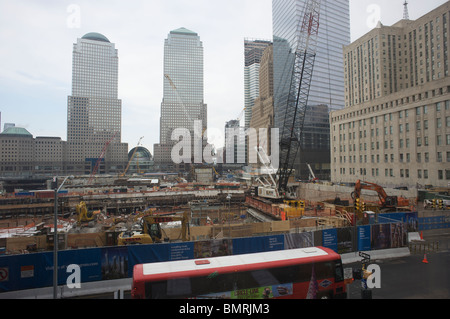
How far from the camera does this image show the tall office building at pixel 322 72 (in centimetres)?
A: 9488

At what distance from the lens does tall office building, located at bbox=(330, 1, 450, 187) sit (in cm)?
4422

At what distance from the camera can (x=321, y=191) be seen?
57.2 m

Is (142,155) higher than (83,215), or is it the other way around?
(142,155)

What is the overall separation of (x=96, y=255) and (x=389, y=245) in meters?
18.6

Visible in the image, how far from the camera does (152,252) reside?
48.3 ft

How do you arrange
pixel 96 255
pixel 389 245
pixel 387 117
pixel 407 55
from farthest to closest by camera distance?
pixel 407 55, pixel 387 117, pixel 389 245, pixel 96 255

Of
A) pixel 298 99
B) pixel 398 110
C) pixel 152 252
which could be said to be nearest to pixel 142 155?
pixel 298 99

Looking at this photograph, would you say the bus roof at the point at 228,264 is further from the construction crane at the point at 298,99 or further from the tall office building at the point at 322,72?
the tall office building at the point at 322,72

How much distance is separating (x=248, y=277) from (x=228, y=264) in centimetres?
83

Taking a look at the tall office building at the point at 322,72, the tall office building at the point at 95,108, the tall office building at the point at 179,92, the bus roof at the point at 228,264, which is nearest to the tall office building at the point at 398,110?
the tall office building at the point at 322,72

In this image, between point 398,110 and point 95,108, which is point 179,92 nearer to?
point 95,108

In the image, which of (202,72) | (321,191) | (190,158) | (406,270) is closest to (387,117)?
(321,191)
